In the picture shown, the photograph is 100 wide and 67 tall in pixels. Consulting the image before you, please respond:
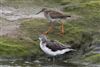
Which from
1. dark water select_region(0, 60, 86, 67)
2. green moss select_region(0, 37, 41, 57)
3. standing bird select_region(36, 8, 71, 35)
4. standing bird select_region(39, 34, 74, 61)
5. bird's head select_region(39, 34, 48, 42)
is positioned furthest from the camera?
standing bird select_region(36, 8, 71, 35)

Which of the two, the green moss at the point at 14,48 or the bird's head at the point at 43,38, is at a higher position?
the bird's head at the point at 43,38

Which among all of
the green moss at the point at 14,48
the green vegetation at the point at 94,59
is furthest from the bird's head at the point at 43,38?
the green vegetation at the point at 94,59

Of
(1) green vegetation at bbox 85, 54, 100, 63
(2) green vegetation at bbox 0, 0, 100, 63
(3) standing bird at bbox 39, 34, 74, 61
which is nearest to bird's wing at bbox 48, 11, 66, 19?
(2) green vegetation at bbox 0, 0, 100, 63

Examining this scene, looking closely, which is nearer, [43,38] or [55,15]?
[43,38]

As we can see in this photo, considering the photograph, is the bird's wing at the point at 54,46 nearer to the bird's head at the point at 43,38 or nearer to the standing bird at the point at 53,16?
the bird's head at the point at 43,38

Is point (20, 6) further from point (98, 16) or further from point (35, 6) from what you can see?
point (98, 16)

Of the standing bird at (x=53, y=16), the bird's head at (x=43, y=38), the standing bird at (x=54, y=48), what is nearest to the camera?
the standing bird at (x=54, y=48)

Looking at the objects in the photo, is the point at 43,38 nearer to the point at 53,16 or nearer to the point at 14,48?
the point at 14,48

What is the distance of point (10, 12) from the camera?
20.3 m

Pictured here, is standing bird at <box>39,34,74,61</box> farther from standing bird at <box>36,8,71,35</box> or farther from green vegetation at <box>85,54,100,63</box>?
standing bird at <box>36,8,71,35</box>

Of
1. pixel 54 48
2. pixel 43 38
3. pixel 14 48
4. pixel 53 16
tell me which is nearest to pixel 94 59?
pixel 54 48

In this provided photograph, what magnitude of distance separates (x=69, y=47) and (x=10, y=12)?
182 inches

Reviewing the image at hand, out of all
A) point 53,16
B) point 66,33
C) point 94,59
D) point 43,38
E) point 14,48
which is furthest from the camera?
point 53,16

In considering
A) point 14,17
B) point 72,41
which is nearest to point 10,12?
point 14,17
